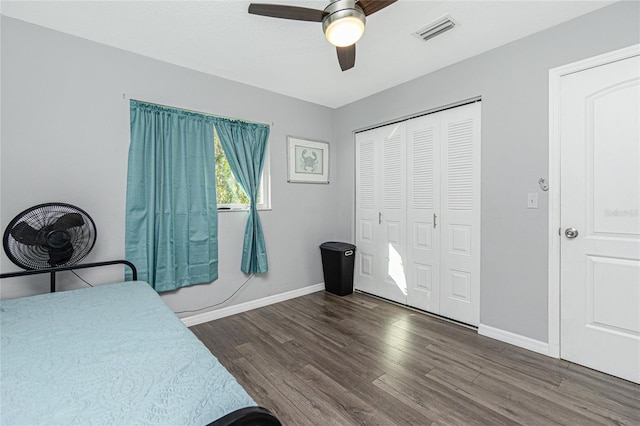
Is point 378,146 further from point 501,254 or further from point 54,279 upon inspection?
point 54,279

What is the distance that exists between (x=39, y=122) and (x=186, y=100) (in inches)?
43.4

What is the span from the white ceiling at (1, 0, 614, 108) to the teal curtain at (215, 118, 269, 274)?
1.87ft

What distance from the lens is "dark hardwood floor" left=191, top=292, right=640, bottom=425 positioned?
160 centimetres

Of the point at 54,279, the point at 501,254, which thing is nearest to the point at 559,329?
the point at 501,254

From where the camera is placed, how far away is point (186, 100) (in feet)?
9.03

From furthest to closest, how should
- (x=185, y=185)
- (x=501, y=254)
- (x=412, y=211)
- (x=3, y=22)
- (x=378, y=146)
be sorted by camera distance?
(x=378, y=146) → (x=412, y=211) → (x=185, y=185) → (x=501, y=254) → (x=3, y=22)

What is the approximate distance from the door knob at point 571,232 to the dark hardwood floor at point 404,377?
0.94 meters

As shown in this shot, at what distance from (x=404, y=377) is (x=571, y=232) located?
1628 mm

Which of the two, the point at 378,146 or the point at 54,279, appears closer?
the point at 54,279

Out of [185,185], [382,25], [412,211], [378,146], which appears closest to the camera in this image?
[382,25]

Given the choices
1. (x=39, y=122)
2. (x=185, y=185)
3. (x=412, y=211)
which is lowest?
(x=412, y=211)

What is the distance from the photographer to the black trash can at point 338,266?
3.58 metres

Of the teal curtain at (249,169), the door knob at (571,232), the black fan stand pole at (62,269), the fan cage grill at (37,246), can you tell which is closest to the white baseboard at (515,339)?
the door knob at (571,232)

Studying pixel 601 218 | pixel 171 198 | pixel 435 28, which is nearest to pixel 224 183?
pixel 171 198
